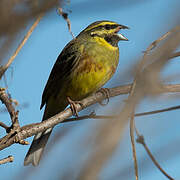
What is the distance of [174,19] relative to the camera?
814 mm

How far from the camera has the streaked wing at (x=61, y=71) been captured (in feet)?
13.6

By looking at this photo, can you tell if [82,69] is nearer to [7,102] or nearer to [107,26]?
[107,26]

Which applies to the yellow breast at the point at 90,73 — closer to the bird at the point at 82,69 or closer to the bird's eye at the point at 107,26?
the bird at the point at 82,69

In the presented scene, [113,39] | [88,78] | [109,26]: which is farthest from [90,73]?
[109,26]

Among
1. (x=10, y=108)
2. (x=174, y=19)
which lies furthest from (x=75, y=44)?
(x=174, y=19)

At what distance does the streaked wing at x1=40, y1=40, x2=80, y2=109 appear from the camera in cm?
415

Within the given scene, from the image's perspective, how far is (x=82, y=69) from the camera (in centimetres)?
394

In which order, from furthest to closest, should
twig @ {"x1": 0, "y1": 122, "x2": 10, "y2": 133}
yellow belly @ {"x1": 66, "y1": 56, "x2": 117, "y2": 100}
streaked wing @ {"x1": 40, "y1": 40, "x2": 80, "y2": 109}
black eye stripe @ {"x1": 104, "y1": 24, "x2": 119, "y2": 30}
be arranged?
black eye stripe @ {"x1": 104, "y1": 24, "x2": 119, "y2": 30}, streaked wing @ {"x1": 40, "y1": 40, "x2": 80, "y2": 109}, yellow belly @ {"x1": 66, "y1": 56, "x2": 117, "y2": 100}, twig @ {"x1": 0, "y1": 122, "x2": 10, "y2": 133}

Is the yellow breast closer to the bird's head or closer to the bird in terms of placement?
the bird

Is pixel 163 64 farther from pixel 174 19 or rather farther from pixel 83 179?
pixel 83 179

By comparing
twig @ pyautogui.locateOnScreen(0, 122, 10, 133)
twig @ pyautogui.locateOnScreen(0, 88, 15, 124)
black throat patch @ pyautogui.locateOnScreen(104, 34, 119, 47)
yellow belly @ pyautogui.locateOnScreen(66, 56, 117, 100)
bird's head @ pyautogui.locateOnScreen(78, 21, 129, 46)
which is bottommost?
yellow belly @ pyautogui.locateOnScreen(66, 56, 117, 100)

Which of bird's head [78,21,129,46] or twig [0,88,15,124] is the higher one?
twig [0,88,15,124]

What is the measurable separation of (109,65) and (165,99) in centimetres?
299

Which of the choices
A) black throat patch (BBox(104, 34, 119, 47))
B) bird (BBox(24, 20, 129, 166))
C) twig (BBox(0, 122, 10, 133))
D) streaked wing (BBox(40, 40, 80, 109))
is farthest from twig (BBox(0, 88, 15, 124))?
black throat patch (BBox(104, 34, 119, 47))
